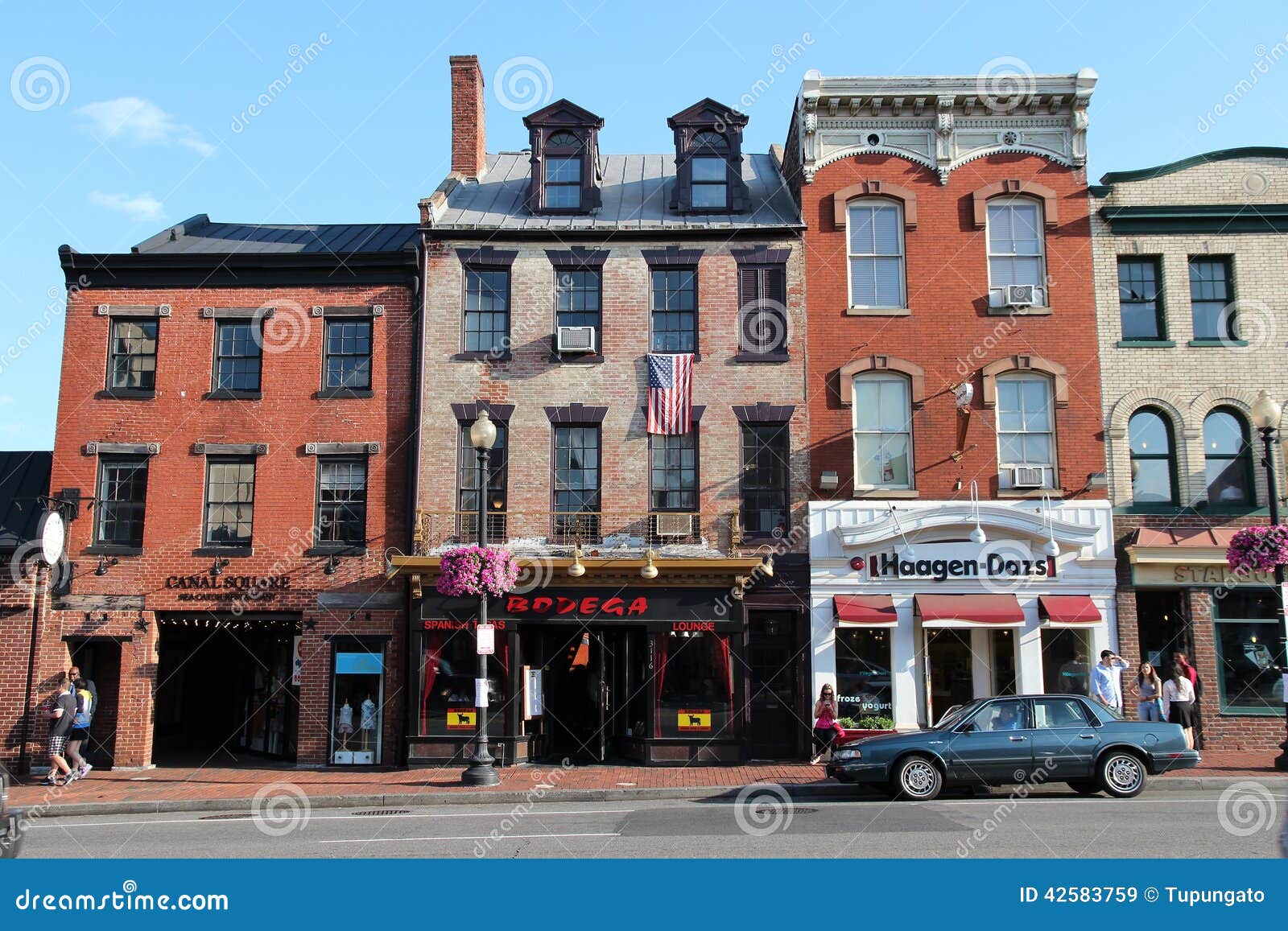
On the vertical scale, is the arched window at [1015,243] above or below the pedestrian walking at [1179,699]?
above

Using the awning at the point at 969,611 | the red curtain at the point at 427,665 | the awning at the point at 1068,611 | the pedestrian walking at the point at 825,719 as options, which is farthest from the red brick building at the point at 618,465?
the awning at the point at 1068,611

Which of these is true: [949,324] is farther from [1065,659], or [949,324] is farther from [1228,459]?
[1065,659]

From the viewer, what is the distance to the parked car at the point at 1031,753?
14.3m

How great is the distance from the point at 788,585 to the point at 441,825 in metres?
9.07

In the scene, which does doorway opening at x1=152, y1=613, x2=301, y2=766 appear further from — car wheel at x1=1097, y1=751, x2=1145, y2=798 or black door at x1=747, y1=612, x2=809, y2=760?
car wheel at x1=1097, y1=751, x2=1145, y2=798

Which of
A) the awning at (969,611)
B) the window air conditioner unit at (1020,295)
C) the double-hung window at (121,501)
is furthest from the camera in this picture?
the window air conditioner unit at (1020,295)

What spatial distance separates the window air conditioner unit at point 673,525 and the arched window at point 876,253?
5.63 metres

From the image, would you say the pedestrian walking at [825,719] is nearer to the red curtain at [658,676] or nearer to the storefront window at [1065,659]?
the red curtain at [658,676]

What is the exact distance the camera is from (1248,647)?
20.0 metres

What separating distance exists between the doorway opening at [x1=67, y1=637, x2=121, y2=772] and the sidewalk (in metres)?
1.01

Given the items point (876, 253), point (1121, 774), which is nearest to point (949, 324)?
point (876, 253)

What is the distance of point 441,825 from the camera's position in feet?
43.0

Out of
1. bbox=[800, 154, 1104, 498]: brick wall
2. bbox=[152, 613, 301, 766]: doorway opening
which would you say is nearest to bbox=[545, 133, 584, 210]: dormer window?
bbox=[800, 154, 1104, 498]: brick wall

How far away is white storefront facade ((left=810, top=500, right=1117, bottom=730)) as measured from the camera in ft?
65.3
